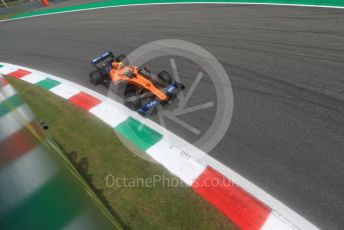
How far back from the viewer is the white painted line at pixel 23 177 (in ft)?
5.90

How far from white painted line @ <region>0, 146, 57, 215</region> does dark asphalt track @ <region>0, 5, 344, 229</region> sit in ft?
10.8

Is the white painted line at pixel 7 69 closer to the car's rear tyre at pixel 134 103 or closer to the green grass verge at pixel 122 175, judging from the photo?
the green grass verge at pixel 122 175

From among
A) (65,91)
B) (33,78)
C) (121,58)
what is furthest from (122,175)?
(33,78)

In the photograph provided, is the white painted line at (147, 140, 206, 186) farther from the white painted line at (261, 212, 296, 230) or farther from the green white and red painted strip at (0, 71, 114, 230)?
the green white and red painted strip at (0, 71, 114, 230)

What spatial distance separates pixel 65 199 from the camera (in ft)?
7.50

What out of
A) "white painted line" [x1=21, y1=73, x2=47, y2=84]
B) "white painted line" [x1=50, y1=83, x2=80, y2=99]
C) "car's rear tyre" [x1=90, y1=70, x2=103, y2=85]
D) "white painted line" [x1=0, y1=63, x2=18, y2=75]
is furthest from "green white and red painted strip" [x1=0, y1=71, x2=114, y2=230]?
"white painted line" [x1=0, y1=63, x2=18, y2=75]

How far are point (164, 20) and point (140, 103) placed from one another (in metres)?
5.26

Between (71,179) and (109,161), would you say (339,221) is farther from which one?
(109,161)

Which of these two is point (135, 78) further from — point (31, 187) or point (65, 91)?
point (31, 187)

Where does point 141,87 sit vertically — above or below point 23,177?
below

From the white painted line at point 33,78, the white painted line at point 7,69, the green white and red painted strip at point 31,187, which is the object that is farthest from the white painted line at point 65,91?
the green white and red painted strip at point 31,187

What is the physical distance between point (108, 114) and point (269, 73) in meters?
3.67

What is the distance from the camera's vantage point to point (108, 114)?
686 centimetres

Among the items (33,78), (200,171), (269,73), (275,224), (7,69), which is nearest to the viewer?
(275,224)
